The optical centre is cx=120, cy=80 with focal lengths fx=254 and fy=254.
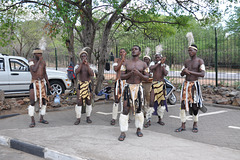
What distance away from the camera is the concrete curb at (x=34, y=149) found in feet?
14.3

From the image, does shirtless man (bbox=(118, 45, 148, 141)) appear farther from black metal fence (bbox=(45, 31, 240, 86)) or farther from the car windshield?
black metal fence (bbox=(45, 31, 240, 86))

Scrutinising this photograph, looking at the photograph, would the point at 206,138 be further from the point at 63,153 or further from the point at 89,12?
the point at 89,12

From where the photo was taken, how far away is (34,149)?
4785 millimetres

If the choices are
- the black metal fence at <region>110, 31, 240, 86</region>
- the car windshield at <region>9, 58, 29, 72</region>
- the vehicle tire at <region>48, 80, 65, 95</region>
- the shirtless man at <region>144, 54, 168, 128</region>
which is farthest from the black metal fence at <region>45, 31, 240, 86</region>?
the shirtless man at <region>144, 54, 168, 128</region>

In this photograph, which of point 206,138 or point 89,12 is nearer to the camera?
point 206,138

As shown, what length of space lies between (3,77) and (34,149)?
262 inches

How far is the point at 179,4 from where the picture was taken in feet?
37.5

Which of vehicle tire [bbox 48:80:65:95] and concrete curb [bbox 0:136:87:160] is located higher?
vehicle tire [bbox 48:80:65:95]

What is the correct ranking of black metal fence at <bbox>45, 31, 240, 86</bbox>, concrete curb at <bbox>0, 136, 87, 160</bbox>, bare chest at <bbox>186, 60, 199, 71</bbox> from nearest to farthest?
concrete curb at <bbox>0, 136, 87, 160</bbox>
bare chest at <bbox>186, 60, 199, 71</bbox>
black metal fence at <bbox>45, 31, 240, 86</bbox>

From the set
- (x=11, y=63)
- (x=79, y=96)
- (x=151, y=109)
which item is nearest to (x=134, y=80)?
(x=151, y=109)

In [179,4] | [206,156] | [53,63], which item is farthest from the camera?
[53,63]

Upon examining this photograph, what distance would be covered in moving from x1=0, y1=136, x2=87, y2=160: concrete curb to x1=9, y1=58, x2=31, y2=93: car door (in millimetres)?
5577

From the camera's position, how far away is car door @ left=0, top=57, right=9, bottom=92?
10.4m

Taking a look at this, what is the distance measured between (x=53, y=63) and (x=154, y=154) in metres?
15.3
